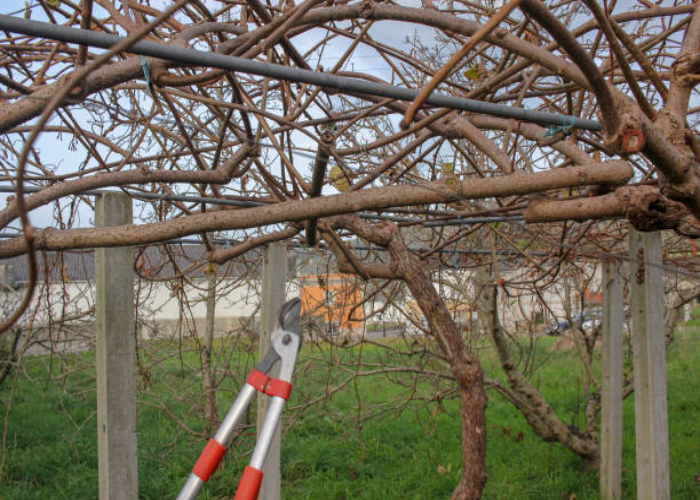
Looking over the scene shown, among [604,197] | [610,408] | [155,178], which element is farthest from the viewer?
[610,408]

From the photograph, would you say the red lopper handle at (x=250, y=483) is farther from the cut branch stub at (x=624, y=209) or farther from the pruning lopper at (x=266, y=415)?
the cut branch stub at (x=624, y=209)

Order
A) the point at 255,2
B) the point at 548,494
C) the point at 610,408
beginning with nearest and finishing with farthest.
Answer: the point at 255,2
the point at 610,408
the point at 548,494

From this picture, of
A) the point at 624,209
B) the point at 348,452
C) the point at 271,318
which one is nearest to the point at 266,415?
the point at 624,209

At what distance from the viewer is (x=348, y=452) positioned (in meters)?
4.39

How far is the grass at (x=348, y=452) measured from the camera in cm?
357

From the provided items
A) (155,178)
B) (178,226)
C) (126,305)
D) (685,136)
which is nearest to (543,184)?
(685,136)

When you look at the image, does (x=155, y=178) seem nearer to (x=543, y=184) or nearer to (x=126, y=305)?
(x=126, y=305)

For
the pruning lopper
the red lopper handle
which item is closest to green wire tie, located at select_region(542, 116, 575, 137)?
the pruning lopper

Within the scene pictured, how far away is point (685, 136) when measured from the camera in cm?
108

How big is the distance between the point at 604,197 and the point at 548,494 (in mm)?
3073

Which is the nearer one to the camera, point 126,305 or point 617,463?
point 126,305

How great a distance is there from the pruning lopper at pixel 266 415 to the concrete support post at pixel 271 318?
0.70 meters

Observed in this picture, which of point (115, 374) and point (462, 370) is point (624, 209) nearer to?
point (462, 370)

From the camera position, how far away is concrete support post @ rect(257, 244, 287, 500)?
6.82ft
